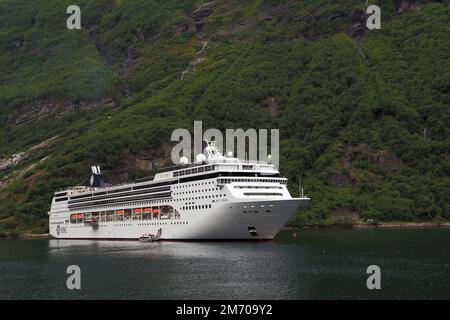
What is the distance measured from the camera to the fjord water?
182 ft

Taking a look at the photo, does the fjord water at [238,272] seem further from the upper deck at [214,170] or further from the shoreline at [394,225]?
the shoreline at [394,225]

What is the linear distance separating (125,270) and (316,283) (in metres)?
23.5

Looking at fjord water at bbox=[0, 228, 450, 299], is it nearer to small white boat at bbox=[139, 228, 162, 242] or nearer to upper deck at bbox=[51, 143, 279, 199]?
upper deck at bbox=[51, 143, 279, 199]

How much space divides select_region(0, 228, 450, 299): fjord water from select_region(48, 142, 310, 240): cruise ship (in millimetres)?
4122

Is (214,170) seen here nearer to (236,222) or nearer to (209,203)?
(209,203)

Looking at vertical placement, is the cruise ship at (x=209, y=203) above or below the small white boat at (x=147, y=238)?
above

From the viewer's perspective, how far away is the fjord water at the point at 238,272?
55469 millimetres

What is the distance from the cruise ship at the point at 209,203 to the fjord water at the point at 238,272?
13.5 feet

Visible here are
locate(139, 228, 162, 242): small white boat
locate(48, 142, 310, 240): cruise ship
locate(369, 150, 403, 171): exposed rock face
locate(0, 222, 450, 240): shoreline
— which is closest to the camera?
locate(48, 142, 310, 240): cruise ship

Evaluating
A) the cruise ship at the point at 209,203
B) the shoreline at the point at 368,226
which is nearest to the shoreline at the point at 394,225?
the shoreline at the point at 368,226

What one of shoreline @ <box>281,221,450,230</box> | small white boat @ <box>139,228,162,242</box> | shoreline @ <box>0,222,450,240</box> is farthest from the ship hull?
shoreline @ <box>281,221,450,230</box>
